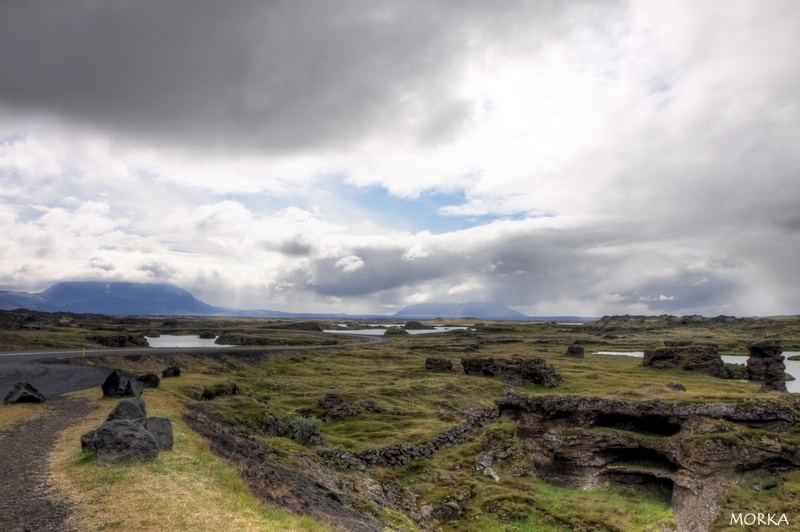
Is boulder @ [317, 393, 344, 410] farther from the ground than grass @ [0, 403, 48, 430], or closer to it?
closer to it

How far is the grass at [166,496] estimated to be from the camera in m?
14.3

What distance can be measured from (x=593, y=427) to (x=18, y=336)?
110 m

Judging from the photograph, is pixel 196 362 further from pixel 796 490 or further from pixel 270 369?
pixel 796 490

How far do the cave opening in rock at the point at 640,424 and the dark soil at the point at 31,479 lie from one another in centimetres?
3598

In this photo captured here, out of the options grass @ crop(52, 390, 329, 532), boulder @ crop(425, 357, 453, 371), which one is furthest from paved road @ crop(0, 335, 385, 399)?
boulder @ crop(425, 357, 453, 371)

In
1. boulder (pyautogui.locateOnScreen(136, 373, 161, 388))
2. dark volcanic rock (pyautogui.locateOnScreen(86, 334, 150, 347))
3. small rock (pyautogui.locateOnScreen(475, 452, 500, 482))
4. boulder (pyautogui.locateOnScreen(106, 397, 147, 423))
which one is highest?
boulder (pyautogui.locateOnScreen(106, 397, 147, 423))

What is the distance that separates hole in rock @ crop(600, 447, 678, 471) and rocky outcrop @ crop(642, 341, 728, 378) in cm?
7507

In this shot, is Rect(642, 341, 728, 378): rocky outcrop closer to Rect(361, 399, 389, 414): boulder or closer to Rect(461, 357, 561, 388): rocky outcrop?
Rect(461, 357, 561, 388): rocky outcrop

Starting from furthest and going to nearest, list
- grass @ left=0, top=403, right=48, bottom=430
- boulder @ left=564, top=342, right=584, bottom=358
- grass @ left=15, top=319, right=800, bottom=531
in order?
boulder @ left=564, top=342, right=584, bottom=358 < grass @ left=0, top=403, right=48, bottom=430 < grass @ left=15, top=319, right=800, bottom=531

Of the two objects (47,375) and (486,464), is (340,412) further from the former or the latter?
(47,375)

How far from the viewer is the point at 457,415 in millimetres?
55812

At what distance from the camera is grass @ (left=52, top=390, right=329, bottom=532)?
1427 centimetres

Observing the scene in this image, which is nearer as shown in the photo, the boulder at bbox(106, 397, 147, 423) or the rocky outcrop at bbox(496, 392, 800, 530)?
the boulder at bbox(106, 397, 147, 423)

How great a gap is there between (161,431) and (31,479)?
577 cm
